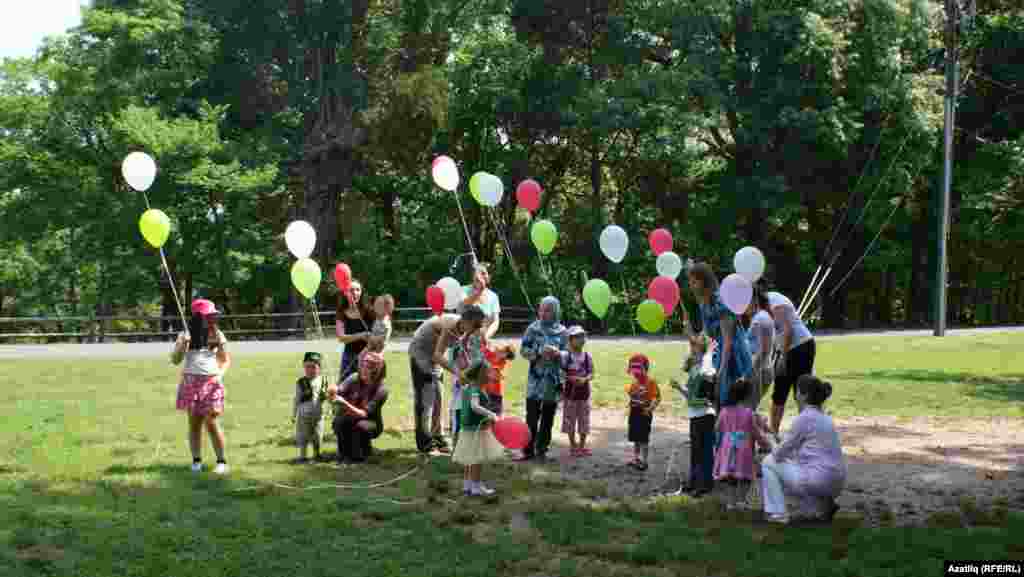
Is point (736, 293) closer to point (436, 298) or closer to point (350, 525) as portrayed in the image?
point (436, 298)

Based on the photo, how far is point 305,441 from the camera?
28.4 ft

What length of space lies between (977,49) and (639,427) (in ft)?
93.0

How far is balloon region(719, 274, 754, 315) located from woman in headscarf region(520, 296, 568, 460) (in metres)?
2.04

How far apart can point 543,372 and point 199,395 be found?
309 centimetres

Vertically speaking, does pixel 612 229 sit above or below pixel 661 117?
below

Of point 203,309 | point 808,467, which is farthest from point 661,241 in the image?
point 203,309

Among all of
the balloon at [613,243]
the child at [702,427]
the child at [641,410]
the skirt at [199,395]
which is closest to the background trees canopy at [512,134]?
the balloon at [613,243]

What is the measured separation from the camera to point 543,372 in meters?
8.84

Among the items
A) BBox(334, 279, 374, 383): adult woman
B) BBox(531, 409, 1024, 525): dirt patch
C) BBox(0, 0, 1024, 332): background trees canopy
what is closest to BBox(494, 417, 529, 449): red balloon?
BBox(531, 409, 1024, 525): dirt patch

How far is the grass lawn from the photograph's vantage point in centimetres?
559

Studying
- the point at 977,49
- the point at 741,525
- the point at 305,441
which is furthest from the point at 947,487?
the point at 977,49

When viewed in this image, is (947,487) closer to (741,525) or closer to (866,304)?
(741,525)

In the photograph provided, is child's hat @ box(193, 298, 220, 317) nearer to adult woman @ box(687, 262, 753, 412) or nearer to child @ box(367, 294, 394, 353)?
child @ box(367, 294, 394, 353)

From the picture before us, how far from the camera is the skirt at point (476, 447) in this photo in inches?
288
